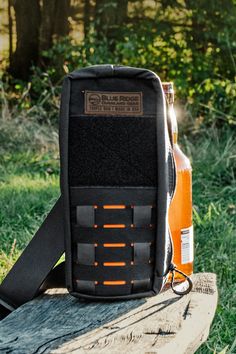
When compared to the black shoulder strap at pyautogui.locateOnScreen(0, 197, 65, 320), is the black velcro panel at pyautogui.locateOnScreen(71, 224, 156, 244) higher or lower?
higher

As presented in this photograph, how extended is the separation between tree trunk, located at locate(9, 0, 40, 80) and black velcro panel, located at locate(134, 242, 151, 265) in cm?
679

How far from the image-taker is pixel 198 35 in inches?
311

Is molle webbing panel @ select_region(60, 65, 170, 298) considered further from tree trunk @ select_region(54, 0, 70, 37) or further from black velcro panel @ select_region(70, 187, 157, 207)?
tree trunk @ select_region(54, 0, 70, 37)

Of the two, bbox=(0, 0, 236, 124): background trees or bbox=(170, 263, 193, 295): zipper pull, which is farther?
bbox=(0, 0, 236, 124): background trees

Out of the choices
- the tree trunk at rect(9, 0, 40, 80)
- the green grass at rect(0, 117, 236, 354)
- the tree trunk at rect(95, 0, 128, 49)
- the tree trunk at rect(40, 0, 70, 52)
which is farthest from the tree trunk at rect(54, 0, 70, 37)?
the green grass at rect(0, 117, 236, 354)

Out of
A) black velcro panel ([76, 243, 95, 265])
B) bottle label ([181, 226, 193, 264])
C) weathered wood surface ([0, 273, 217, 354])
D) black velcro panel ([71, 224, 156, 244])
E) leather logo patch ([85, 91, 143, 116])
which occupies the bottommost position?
weathered wood surface ([0, 273, 217, 354])

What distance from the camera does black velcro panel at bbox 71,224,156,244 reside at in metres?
1.88

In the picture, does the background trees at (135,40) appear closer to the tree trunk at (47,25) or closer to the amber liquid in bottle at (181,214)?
the tree trunk at (47,25)

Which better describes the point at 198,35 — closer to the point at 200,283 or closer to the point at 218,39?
the point at 218,39

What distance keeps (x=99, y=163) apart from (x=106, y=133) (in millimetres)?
75

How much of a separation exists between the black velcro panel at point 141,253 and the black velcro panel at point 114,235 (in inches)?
0.5

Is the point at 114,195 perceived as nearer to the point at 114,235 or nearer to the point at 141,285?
the point at 114,235

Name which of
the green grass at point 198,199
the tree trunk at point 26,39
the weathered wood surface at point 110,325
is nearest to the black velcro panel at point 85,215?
the weathered wood surface at point 110,325

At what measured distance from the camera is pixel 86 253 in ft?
6.20
